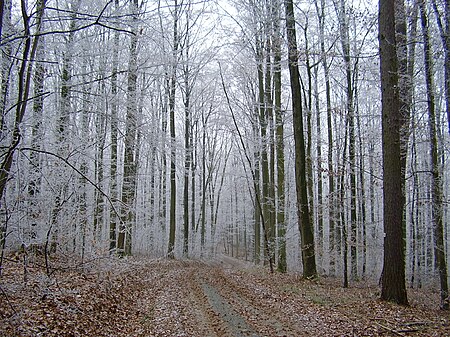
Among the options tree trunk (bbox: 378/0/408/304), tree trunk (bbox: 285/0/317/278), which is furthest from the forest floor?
tree trunk (bbox: 285/0/317/278)

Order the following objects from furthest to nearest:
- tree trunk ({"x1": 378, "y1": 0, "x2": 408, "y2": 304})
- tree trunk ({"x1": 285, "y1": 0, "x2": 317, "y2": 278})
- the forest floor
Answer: tree trunk ({"x1": 285, "y1": 0, "x2": 317, "y2": 278}) → tree trunk ({"x1": 378, "y1": 0, "x2": 408, "y2": 304}) → the forest floor

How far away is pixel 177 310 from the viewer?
27.6 ft

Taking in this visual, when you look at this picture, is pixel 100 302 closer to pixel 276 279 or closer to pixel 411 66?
pixel 276 279

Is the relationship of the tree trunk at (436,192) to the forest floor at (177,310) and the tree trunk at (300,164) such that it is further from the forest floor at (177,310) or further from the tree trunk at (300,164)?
the tree trunk at (300,164)

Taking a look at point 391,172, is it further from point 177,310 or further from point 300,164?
point 177,310

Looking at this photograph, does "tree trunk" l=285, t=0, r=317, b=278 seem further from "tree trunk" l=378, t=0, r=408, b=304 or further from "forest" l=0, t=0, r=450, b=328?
"tree trunk" l=378, t=0, r=408, b=304

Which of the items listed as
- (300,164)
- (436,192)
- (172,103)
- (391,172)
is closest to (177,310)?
(391,172)

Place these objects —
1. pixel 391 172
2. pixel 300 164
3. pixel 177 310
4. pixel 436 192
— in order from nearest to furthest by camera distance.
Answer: pixel 177 310
pixel 391 172
pixel 436 192
pixel 300 164

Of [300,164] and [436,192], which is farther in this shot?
[300,164]

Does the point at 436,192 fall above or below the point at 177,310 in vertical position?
above

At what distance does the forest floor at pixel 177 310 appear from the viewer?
6.36 meters

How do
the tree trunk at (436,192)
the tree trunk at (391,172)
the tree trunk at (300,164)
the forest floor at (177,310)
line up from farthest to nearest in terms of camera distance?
the tree trunk at (300,164)
the tree trunk at (436,192)
the tree trunk at (391,172)
the forest floor at (177,310)

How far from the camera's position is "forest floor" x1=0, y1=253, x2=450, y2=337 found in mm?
6355

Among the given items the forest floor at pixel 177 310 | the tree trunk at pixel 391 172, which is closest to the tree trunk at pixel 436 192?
the tree trunk at pixel 391 172
